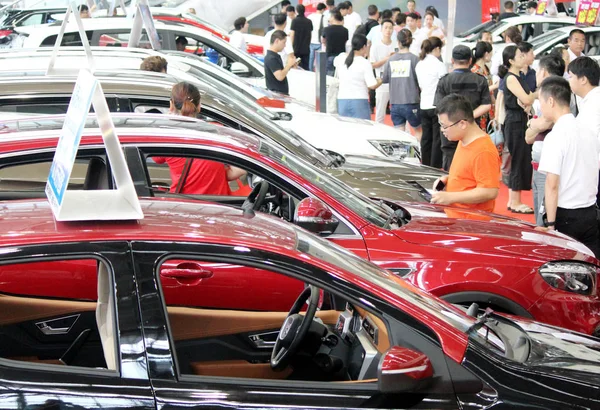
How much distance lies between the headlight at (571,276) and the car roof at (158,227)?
6.93 feet

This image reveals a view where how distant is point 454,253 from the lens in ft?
16.9

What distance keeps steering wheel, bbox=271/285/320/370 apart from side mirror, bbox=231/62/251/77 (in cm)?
1113

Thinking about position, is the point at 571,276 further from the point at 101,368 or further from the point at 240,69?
the point at 240,69

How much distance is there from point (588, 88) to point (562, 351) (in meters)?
4.43

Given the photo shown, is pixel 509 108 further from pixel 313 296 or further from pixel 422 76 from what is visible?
pixel 313 296

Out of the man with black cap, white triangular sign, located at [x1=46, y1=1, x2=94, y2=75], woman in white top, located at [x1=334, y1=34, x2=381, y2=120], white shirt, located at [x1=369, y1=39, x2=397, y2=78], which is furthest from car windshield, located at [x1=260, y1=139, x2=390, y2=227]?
white shirt, located at [x1=369, y1=39, x2=397, y2=78]

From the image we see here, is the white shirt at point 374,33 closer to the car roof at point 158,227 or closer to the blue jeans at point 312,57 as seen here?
the blue jeans at point 312,57

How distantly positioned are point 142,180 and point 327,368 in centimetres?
178

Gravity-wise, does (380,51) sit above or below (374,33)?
below

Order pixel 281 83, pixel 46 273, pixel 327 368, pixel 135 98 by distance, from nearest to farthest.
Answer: pixel 327 368 → pixel 46 273 → pixel 135 98 → pixel 281 83

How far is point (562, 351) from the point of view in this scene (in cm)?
370

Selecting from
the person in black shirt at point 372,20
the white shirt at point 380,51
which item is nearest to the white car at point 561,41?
the person in black shirt at point 372,20

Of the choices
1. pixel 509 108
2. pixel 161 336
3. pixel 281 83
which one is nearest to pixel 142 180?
pixel 161 336

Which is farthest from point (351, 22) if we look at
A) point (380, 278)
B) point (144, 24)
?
point (380, 278)
